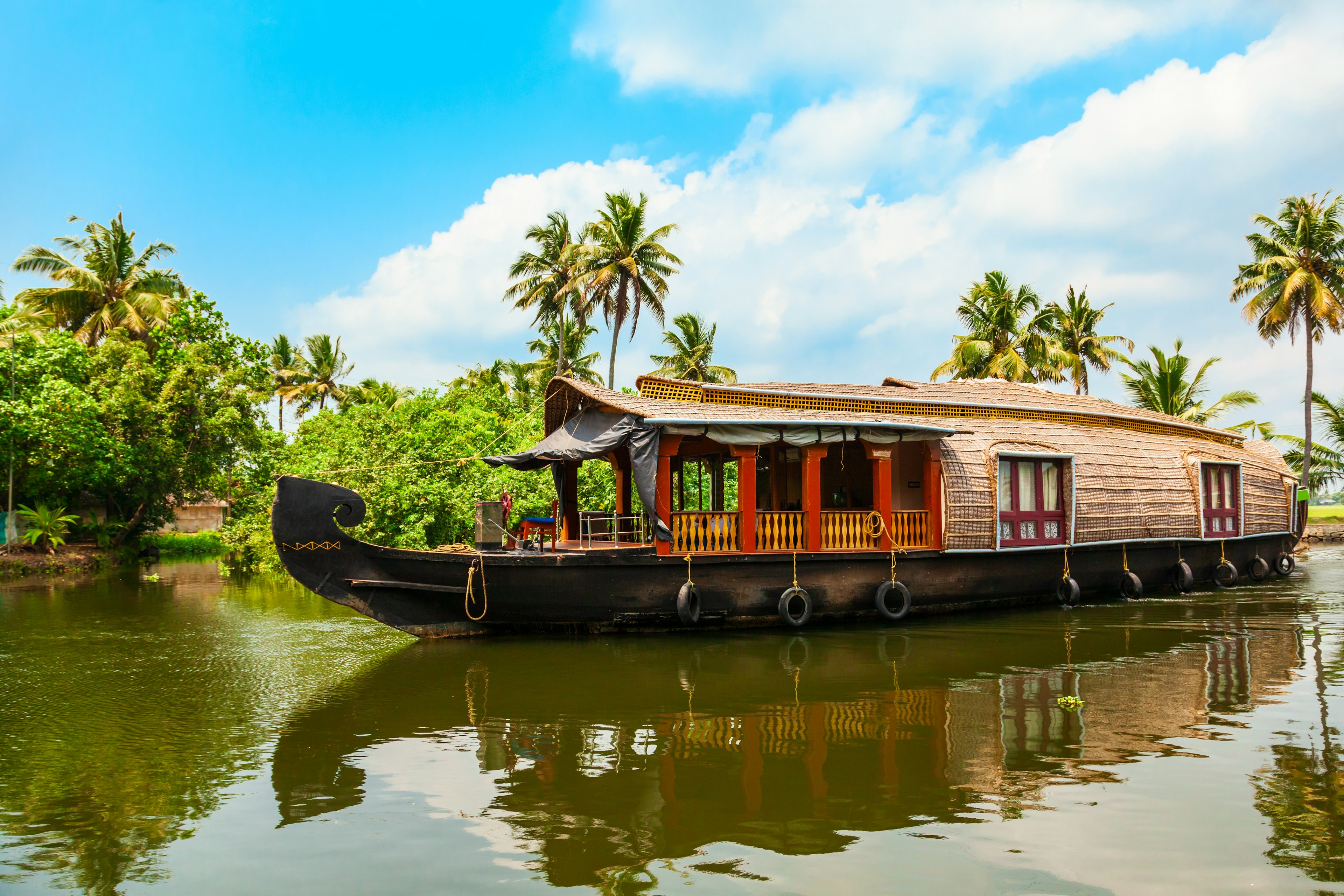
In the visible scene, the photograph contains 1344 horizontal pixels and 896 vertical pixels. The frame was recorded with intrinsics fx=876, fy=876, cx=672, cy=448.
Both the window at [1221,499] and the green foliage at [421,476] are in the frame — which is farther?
the green foliage at [421,476]

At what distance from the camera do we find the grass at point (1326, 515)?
29891 mm

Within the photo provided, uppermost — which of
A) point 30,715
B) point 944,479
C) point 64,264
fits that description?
point 64,264

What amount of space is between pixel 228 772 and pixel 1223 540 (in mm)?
13950

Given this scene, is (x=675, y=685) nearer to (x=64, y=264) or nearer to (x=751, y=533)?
(x=751, y=533)

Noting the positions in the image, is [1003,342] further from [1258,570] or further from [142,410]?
[142,410]

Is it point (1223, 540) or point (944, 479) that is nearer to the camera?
point (944, 479)

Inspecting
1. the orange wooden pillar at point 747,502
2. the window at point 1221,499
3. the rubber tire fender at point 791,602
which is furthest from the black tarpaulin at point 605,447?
the window at point 1221,499

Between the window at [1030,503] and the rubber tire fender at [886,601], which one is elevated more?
the window at [1030,503]

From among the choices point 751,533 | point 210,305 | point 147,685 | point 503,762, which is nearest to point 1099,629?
point 751,533

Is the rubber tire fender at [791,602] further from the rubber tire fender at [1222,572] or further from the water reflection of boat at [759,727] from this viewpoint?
the rubber tire fender at [1222,572]

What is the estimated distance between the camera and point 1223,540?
531 inches

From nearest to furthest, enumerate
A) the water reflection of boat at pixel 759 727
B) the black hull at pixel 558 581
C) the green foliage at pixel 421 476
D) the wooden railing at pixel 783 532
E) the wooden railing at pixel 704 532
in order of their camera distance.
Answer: the water reflection of boat at pixel 759 727 < the black hull at pixel 558 581 < the wooden railing at pixel 704 532 < the wooden railing at pixel 783 532 < the green foliage at pixel 421 476

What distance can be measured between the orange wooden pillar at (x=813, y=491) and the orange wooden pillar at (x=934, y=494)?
1436mm

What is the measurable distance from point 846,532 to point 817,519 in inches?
17.4
